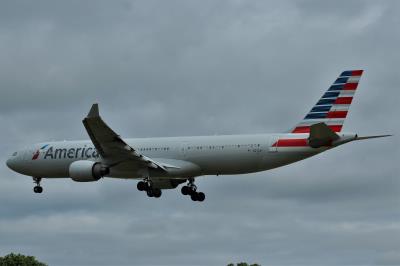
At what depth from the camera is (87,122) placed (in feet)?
229

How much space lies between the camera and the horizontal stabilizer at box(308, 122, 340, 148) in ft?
215

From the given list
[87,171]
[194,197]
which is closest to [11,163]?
[87,171]

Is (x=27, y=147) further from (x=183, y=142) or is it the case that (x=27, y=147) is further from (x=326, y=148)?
(x=326, y=148)

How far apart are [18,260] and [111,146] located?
5137 cm

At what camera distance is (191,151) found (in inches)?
2830

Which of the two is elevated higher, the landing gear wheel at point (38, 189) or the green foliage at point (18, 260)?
the green foliage at point (18, 260)

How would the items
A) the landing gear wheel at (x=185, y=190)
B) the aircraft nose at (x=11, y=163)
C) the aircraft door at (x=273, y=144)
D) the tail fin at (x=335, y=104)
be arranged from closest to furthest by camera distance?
1. the aircraft door at (x=273, y=144)
2. the tail fin at (x=335, y=104)
3. the landing gear wheel at (x=185, y=190)
4. the aircraft nose at (x=11, y=163)

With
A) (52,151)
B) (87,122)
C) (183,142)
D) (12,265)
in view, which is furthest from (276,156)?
(12,265)

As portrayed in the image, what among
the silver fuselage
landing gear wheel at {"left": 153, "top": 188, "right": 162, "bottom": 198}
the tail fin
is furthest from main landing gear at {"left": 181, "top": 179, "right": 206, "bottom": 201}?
the tail fin

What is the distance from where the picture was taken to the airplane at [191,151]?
68.3m

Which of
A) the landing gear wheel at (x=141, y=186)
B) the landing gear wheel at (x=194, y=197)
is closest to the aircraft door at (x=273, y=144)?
the landing gear wheel at (x=194, y=197)

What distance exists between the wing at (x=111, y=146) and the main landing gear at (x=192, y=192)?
3927 mm

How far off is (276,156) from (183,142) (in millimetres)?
7371

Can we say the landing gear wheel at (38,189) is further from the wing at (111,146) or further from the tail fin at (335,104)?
the tail fin at (335,104)
